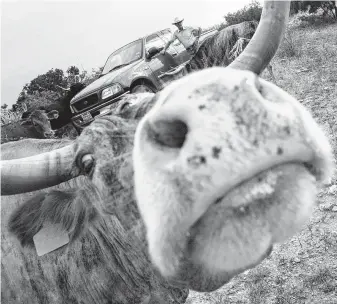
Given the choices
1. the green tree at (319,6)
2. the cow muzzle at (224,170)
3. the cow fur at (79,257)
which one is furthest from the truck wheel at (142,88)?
the green tree at (319,6)

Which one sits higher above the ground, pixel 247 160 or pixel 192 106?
pixel 192 106

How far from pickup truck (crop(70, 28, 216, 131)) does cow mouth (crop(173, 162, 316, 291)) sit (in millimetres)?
6917

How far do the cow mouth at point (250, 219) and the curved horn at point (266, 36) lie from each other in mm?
1080

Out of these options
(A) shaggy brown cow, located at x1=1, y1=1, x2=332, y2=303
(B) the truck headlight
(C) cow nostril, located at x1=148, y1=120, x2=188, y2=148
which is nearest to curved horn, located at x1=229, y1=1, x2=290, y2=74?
(A) shaggy brown cow, located at x1=1, y1=1, x2=332, y2=303

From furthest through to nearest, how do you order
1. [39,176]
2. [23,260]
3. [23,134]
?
1. [23,134]
2. [23,260]
3. [39,176]

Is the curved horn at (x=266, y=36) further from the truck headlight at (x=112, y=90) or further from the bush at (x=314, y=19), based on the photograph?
the bush at (x=314, y=19)

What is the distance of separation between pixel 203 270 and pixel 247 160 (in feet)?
1.94

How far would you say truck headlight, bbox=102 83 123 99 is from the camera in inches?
350

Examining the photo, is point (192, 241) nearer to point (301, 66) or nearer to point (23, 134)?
point (23, 134)

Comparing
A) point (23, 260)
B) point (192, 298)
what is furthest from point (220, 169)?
point (192, 298)

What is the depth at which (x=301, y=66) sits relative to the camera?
31.8 ft

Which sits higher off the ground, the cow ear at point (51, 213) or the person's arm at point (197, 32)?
the cow ear at point (51, 213)

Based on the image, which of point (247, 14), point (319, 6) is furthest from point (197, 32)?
point (247, 14)

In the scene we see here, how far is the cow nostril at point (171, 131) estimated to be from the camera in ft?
4.25
